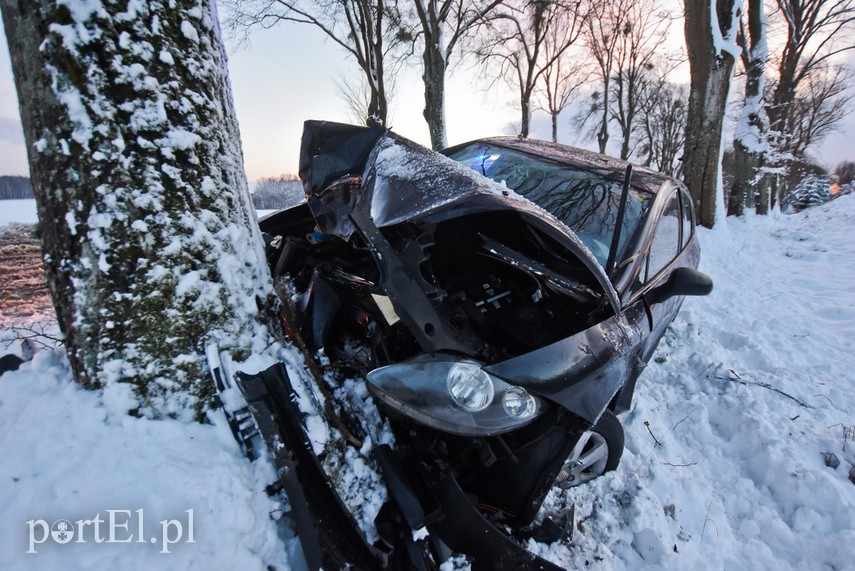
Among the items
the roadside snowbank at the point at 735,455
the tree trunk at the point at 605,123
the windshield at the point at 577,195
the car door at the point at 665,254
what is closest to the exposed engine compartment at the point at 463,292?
the windshield at the point at 577,195

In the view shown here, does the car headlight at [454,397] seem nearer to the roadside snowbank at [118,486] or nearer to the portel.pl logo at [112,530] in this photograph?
the roadside snowbank at [118,486]

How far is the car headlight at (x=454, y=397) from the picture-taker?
135 cm

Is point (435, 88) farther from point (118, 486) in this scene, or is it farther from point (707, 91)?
point (118, 486)

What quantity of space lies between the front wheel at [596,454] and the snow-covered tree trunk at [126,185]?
1703 millimetres

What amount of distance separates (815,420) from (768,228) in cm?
1131

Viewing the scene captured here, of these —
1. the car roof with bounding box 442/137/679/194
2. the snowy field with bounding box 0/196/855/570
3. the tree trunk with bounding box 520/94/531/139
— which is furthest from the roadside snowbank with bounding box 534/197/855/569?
the tree trunk with bounding box 520/94/531/139

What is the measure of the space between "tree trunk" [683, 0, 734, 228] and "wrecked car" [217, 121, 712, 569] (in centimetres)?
714

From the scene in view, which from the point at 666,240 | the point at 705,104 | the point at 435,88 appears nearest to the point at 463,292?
the point at 666,240

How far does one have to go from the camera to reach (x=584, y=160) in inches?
114

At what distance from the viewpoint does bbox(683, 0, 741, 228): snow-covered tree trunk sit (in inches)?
290

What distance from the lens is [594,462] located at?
86.5 inches

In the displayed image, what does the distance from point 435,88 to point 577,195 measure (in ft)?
30.3

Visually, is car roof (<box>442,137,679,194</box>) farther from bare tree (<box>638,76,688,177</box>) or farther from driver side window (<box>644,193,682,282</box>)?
bare tree (<box>638,76,688,177</box>)

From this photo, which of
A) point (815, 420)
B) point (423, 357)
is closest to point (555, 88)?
point (815, 420)
